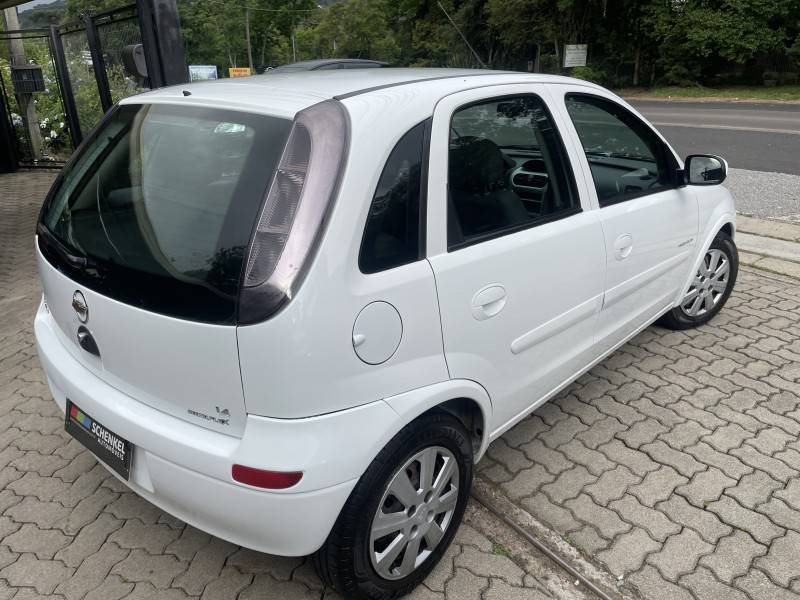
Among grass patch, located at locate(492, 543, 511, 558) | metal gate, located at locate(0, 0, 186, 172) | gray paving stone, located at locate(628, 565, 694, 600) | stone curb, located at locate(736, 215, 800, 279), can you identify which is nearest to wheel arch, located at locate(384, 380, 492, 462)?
grass patch, located at locate(492, 543, 511, 558)

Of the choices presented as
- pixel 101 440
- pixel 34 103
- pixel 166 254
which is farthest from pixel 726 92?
pixel 101 440

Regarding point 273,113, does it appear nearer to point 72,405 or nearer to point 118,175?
point 118,175

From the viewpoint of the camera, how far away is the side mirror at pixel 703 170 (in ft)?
11.3

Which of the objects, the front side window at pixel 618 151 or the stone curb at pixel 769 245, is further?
the stone curb at pixel 769 245

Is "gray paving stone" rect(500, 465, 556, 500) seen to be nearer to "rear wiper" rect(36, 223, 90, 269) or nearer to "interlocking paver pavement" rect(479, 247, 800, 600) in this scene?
"interlocking paver pavement" rect(479, 247, 800, 600)

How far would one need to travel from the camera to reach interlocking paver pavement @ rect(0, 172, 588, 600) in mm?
2209

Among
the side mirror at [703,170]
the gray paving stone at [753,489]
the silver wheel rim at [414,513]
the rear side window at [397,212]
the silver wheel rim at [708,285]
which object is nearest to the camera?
the rear side window at [397,212]

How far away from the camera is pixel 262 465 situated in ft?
5.57

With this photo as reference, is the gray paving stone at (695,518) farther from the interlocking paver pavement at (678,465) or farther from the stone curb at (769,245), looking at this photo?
the stone curb at (769,245)

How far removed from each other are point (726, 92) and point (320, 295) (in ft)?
96.4

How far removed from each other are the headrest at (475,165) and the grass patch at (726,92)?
24915 mm

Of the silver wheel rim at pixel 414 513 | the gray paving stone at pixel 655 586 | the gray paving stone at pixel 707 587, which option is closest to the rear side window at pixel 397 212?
the silver wheel rim at pixel 414 513

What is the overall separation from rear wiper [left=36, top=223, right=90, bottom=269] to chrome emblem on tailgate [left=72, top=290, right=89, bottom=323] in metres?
0.10

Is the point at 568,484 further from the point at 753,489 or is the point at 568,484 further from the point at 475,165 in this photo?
the point at 475,165
